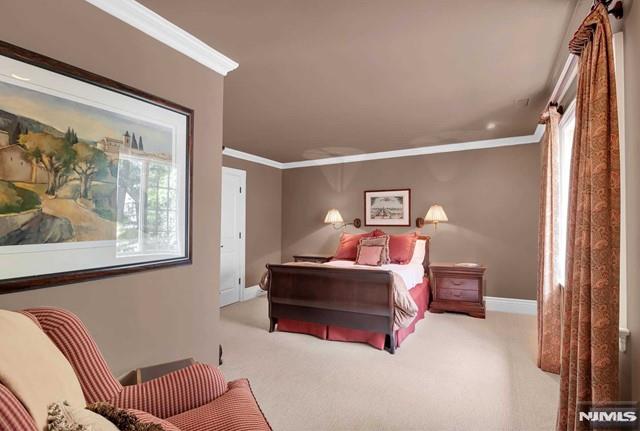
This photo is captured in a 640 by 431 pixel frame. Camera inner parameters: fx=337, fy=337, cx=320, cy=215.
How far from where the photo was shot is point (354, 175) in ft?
19.5

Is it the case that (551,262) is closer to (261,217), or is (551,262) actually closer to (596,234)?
(596,234)

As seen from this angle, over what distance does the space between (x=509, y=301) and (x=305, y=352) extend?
321cm

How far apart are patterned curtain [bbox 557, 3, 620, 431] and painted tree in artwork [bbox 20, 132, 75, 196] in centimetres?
242

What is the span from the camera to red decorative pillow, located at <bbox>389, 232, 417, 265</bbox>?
4.76 m

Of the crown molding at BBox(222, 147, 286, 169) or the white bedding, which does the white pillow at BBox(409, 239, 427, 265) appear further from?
the crown molding at BBox(222, 147, 286, 169)

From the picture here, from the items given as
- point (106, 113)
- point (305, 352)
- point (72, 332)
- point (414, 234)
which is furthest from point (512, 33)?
point (414, 234)

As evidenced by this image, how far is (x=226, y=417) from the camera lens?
1274mm

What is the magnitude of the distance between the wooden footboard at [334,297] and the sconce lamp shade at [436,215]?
2.02 meters

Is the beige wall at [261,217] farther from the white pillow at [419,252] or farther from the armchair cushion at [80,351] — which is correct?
the armchair cushion at [80,351]

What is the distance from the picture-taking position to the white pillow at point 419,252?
4.81 meters

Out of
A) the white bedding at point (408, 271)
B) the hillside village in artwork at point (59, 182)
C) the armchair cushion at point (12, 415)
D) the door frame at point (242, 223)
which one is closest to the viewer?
the armchair cushion at point (12, 415)

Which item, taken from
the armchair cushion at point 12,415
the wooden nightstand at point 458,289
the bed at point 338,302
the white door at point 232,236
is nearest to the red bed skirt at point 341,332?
the bed at point 338,302

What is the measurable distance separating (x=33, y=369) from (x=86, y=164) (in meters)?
1.15

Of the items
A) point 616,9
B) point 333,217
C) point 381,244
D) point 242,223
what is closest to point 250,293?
point 242,223
